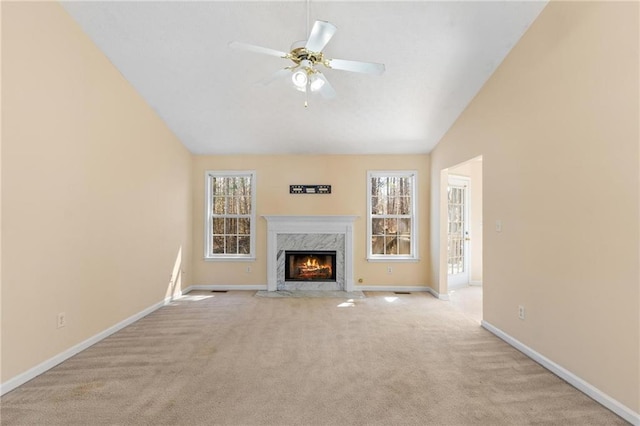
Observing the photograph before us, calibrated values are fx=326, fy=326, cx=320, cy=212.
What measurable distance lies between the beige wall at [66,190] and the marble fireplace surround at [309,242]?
198cm

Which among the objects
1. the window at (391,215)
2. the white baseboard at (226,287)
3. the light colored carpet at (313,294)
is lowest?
the light colored carpet at (313,294)

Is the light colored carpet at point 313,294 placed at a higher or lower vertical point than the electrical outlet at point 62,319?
lower

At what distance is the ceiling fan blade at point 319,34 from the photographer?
2062 millimetres

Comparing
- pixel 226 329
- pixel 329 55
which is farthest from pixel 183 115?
pixel 226 329

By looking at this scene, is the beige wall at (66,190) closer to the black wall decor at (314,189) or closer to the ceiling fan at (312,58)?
→ the ceiling fan at (312,58)

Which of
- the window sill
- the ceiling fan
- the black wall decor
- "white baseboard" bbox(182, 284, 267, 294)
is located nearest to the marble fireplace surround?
"white baseboard" bbox(182, 284, 267, 294)

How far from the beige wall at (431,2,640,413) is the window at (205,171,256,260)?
13.2 ft

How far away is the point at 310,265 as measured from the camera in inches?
234

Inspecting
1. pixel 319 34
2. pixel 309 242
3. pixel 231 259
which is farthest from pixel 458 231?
pixel 319 34

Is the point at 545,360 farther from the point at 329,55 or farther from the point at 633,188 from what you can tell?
the point at 329,55

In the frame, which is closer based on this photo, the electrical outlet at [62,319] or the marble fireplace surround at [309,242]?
the electrical outlet at [62,319]

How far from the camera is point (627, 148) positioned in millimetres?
2146

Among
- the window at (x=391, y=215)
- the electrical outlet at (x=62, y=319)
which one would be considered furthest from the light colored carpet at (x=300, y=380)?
the window at (x=391, y=215)

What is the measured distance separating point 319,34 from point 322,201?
3.82 m
